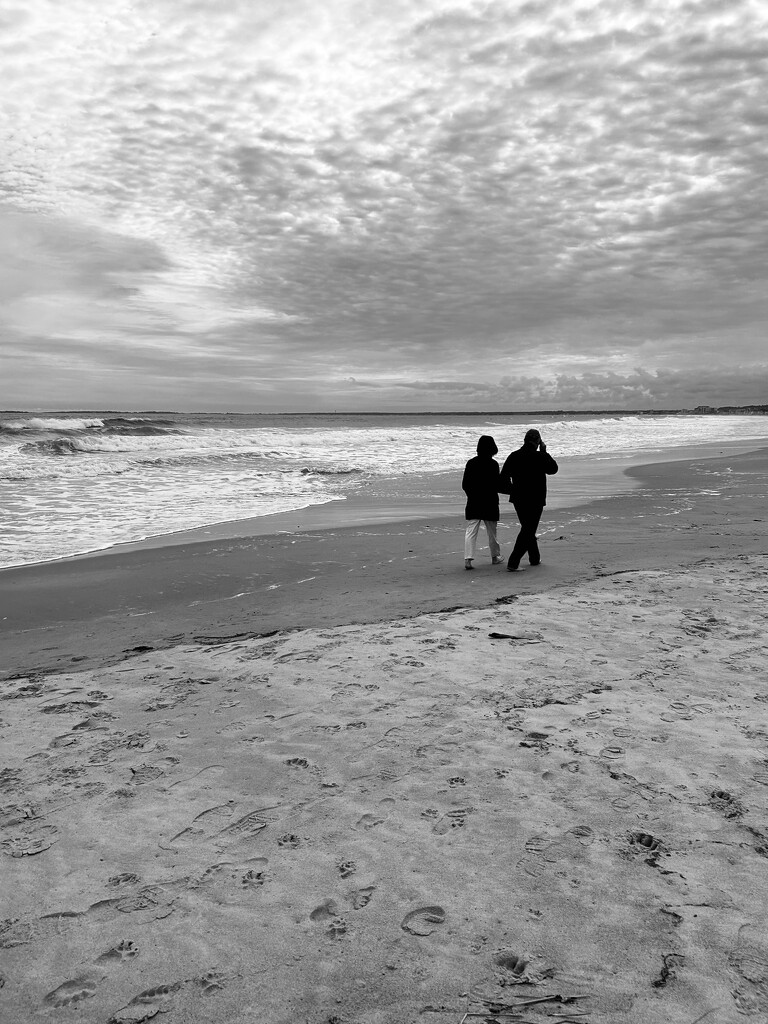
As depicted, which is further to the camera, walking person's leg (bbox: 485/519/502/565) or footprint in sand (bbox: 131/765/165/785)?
walking person's leg (bbox: 485/519/502/565)

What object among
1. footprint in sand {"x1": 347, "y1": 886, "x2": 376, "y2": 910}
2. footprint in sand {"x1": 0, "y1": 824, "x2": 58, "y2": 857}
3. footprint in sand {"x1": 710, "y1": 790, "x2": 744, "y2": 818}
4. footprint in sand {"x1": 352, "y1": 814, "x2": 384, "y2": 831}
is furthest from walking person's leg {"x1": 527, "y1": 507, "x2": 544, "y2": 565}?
footprint in sand {"x1": 0, "y1": 824, "x2": 58, "y2": 857}

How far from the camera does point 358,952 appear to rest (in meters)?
2.54

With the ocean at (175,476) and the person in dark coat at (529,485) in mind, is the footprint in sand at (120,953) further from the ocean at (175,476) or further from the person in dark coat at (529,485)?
the ocean at (175,476)

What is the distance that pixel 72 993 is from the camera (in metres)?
2.41

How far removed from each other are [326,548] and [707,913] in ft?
25.3

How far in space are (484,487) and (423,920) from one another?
21.8ft

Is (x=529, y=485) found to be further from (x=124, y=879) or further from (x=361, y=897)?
(x=124, y=879)

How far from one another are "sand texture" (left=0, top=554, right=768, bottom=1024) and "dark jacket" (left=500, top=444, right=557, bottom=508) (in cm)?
362

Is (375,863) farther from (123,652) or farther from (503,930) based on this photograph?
(123,652)

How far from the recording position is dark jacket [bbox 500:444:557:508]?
350 inches

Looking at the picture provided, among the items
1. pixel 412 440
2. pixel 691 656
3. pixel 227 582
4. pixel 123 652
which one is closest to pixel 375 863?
pixel 691 656

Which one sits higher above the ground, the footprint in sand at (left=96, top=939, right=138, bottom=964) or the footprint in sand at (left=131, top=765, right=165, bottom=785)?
the footprint in sand at (left=131, top=765, right=165, bottom=785)

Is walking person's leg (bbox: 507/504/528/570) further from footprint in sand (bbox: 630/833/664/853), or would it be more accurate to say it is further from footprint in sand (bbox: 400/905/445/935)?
footprint in sand (bbox: 400/905/445/935)

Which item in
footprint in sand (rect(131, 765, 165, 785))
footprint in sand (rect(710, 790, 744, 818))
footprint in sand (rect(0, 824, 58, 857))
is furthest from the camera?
footprint in sand (rect(131, 765, 165, 785))
